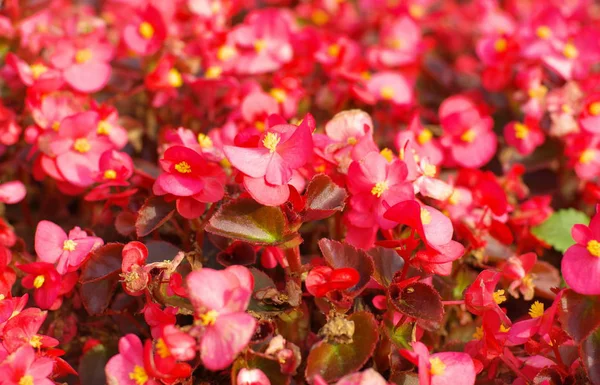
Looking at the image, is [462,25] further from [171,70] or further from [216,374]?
[216,374]

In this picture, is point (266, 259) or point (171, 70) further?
point (171, 70)

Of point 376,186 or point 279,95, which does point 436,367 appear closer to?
point 376,186

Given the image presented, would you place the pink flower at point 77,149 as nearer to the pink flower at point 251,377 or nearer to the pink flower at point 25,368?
the pink flower at point 25,368

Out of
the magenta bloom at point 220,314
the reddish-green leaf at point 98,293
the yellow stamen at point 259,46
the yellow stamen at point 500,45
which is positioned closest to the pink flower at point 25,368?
the reddish-green leaf at point 98,293

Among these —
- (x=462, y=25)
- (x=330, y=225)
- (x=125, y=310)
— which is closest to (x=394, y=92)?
(x=330, y=225)

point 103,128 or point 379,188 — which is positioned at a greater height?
point 379,188

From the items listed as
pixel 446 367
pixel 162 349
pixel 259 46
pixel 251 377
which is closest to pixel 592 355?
pixel 446 367
